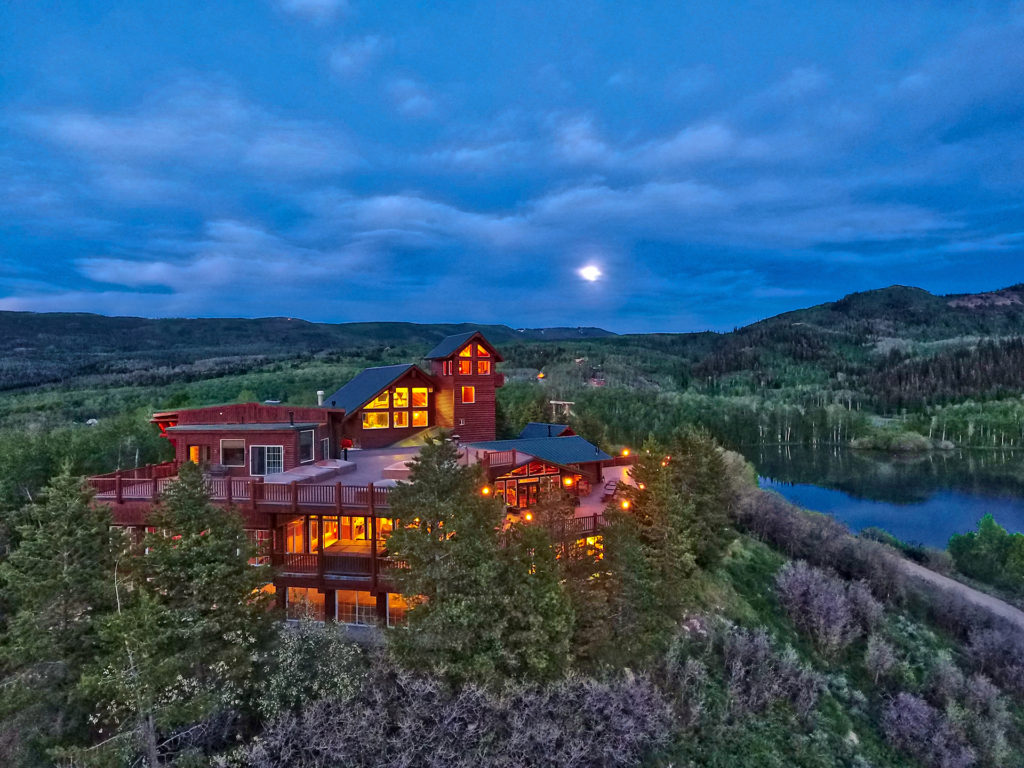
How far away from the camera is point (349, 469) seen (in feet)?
65.7

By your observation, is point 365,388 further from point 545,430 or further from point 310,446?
point 545,430

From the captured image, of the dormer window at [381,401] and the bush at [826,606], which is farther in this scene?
the dormer window at [381,401]

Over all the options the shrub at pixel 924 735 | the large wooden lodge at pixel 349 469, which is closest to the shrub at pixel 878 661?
the shrub at pixel 924 735

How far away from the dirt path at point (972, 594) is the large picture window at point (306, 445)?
2898cm

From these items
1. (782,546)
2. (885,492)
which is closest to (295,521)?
(782,546)

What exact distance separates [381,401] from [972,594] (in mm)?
31603

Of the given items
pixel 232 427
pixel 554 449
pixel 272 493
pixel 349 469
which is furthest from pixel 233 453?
pixel 554 449

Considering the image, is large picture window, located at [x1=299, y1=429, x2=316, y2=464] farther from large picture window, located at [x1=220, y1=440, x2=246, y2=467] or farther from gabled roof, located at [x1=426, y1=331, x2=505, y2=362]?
gabled roof, located at [x1=426, y1=331, x2=505, y2=362]

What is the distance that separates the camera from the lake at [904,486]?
152 feet

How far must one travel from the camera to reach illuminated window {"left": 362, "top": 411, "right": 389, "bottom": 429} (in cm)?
2553

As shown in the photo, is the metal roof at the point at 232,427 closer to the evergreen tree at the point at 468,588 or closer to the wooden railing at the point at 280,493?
the wooden railing at the point at 280,493

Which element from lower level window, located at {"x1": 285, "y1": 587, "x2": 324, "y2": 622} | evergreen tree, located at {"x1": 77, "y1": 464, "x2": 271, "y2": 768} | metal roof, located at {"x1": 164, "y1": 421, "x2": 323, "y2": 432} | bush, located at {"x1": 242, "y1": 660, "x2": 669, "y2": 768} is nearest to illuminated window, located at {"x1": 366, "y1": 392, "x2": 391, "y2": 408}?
A: metal roof, located at {"x1": 164, "y1": 421, "x2": 323, "y2": 432}

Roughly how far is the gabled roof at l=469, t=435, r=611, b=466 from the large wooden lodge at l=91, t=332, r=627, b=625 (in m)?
0.08

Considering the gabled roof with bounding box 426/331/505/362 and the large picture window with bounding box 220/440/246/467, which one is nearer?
the large picture window with bounding box 220/440/246/467
